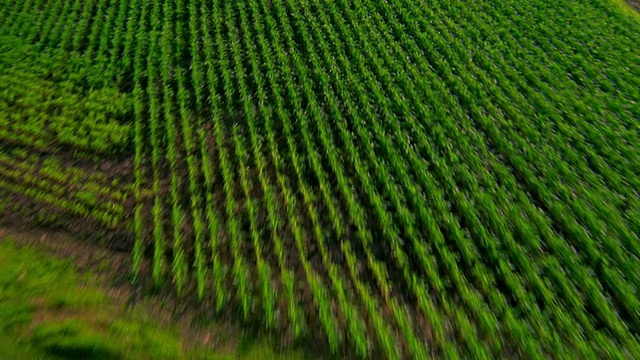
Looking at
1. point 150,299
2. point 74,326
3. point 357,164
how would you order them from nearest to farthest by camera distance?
point 74,326 → point 150,299 → point 357,164

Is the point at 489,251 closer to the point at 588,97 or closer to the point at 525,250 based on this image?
the point at 525,250

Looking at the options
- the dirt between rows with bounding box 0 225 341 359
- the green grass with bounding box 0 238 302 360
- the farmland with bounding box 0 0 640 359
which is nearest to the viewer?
the green grass with bounding box 0 238 302 360

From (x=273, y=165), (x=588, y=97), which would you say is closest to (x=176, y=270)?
(x=273, y=165)

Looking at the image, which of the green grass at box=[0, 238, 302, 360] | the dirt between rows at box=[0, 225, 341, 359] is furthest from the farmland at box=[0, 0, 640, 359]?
the green grass at box=[0, 238, 302, 360]

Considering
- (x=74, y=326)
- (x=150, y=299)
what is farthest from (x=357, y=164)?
(x=74, y=326)

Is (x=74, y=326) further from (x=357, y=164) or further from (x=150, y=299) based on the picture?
(x=357, y=164)

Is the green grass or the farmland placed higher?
the farmland

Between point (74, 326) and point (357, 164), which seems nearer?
point (74, 326)

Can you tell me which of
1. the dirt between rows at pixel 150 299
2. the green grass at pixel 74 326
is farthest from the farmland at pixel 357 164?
the green grass at pixel 74 326

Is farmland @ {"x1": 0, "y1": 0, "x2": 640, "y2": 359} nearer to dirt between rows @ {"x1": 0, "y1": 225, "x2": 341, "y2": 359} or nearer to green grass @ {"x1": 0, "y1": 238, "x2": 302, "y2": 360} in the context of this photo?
dirt between rows @ {"x1": 0, "y1": 225, "x2": 341, "y2": 359}
